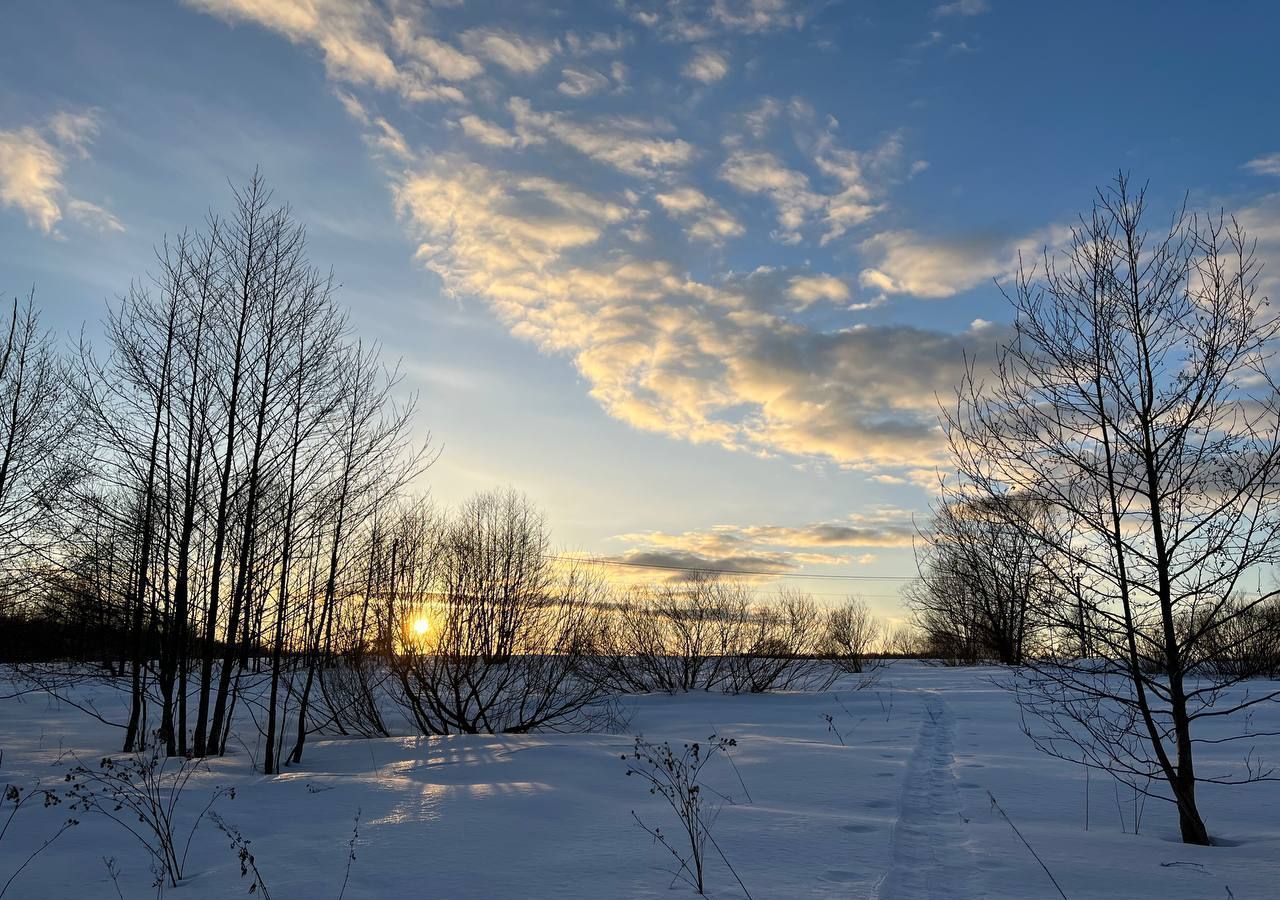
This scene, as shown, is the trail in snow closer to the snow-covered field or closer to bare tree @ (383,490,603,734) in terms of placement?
the snow-covered field

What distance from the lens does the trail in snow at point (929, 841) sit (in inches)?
169

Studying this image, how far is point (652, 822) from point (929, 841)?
187cm

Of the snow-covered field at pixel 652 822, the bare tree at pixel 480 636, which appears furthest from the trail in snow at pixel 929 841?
the bare tree at pixel 480 636

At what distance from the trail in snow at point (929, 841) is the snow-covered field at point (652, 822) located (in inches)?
0.8

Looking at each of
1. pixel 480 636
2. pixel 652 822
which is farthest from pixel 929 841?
pixel 480 636

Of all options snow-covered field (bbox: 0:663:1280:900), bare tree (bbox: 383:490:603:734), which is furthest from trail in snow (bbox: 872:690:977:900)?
bare tree (bbox: 383:490:603:734)

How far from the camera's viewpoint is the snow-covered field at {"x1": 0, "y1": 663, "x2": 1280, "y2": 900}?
4324 mm

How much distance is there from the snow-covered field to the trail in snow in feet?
0.07

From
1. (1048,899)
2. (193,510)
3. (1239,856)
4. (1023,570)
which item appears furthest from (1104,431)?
(193,510)

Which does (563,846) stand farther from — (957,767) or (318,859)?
(957,767)

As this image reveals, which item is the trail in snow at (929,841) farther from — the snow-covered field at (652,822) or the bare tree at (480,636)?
the bare tree at (480,636)

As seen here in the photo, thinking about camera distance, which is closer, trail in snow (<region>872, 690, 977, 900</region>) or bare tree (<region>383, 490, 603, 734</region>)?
trail in snow (<region>872, 690, 977, 900</region>)

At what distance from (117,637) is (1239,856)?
12680mm

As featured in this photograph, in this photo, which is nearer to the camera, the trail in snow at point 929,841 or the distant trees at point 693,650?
the trail in snow at point 929,841
